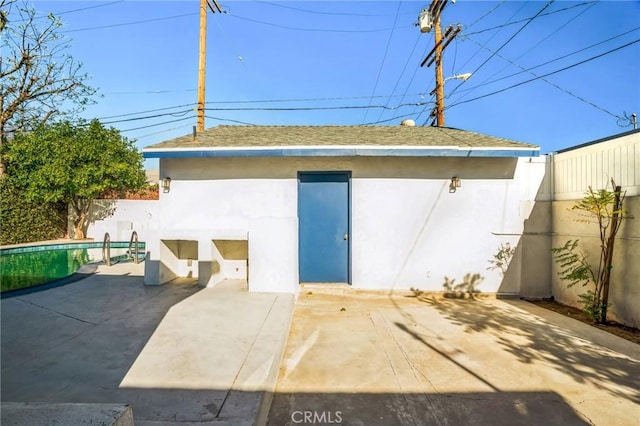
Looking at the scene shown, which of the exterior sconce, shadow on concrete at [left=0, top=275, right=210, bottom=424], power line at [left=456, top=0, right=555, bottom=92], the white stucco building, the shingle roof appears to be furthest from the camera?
power line at [left=456, top=0, right=555, bottom=92]

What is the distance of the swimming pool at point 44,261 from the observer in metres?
7.38

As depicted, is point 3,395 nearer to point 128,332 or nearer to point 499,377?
point 128,332

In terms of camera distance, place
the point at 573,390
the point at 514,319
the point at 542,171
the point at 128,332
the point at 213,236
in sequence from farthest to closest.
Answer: the point at 542,171 < the point at 213,236 < the point at 514,319 < the point at 128,332 < the point at 573,390

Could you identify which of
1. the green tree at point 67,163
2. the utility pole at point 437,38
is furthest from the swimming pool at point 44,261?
the utility pole at point 437,38

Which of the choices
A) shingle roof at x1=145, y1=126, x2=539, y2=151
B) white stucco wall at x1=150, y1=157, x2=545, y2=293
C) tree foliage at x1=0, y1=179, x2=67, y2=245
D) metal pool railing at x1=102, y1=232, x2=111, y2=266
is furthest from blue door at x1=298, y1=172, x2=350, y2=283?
tree foliage at x1=0, y1=179, x2=67, y2=245

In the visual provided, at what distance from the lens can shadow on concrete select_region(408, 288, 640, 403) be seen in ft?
11.6

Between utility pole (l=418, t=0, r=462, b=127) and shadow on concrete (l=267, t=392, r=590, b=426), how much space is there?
11.0 meters

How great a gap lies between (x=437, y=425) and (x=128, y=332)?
12.7 ft

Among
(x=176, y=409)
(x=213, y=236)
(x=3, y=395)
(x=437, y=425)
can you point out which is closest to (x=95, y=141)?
(x=213, y=236)

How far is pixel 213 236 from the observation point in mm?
6492

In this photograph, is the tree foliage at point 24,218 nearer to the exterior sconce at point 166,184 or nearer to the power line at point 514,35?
the exterior sconce at point 166,184

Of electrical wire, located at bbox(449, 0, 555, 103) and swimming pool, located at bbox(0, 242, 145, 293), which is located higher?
electrical wire, located at bbox(449, 0, 555, 103)

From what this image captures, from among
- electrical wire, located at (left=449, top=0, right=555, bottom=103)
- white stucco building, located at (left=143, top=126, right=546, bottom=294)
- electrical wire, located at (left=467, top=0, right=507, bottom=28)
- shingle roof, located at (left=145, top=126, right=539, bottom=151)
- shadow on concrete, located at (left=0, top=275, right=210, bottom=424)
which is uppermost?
electrical wire, located at (left=467, top=0, right=507, bottom=28)

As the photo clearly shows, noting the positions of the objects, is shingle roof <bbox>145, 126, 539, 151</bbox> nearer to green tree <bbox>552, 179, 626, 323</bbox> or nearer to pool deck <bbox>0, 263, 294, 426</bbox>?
green tree <bbox>552, 179, 626, 323</bbox>
